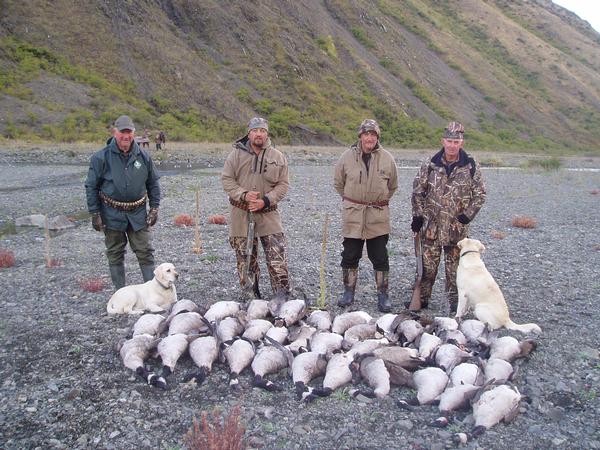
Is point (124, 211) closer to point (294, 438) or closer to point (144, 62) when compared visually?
point (294, 438)

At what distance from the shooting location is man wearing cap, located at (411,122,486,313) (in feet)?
22.1

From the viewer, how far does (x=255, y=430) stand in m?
4.65

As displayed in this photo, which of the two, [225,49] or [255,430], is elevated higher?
[225,49]

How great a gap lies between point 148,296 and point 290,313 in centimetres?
A: 181

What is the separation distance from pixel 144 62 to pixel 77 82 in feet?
21.1

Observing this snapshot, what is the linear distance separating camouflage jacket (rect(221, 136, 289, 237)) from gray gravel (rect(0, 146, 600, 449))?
140 centimetres

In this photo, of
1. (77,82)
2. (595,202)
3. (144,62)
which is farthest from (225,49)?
(595,202)

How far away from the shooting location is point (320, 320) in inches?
250

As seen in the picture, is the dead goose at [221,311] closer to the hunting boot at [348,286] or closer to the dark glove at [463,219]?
the hunting boot at [348,286]

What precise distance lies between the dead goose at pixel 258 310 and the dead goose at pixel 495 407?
2577 millimetres

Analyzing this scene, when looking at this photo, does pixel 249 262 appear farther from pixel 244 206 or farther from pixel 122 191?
pixel 122 191

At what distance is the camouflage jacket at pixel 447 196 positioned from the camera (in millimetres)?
6746

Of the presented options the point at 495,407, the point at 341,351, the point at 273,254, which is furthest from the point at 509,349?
the point at 273,254

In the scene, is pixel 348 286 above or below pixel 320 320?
above
